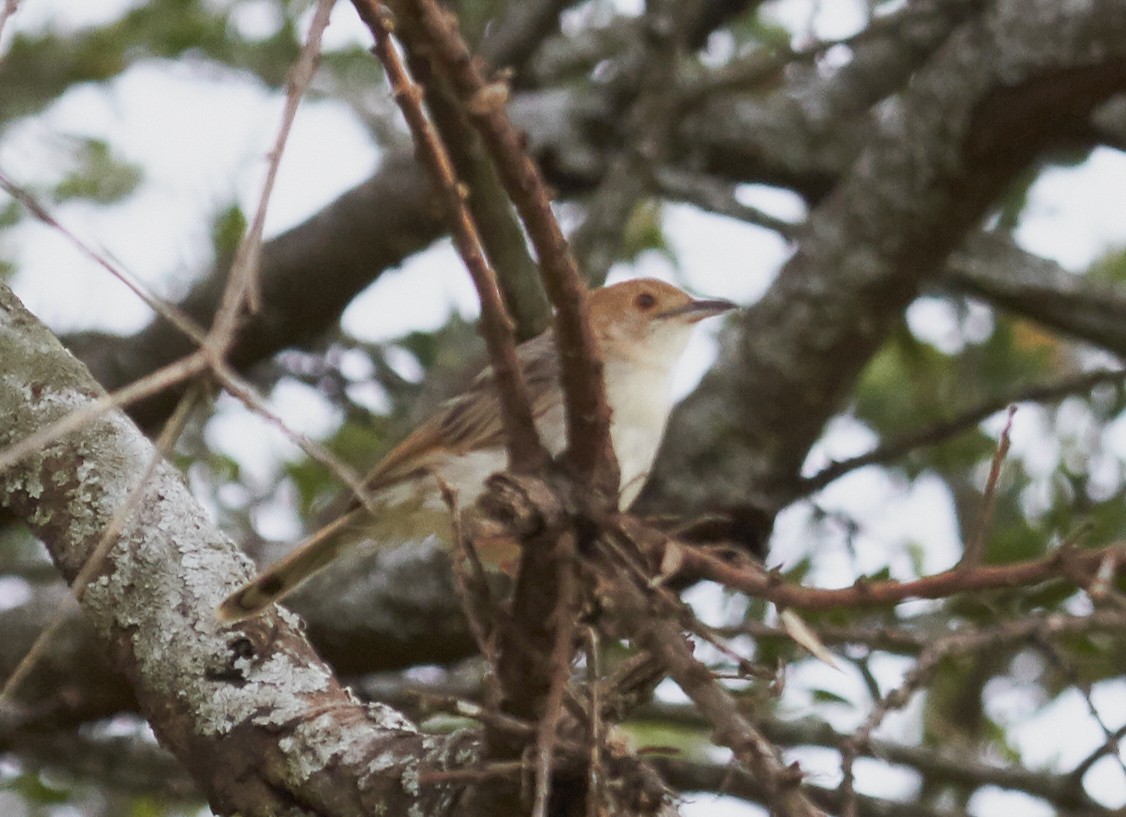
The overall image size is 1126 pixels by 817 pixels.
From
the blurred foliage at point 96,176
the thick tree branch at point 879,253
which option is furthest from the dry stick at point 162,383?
the blurred foliage at point 96,176

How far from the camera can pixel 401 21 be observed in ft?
5.93

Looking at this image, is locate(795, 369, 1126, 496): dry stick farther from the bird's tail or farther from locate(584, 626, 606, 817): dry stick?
locate(584, 626, 606, 817): dry stick

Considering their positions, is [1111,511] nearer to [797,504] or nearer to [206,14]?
[797,504]

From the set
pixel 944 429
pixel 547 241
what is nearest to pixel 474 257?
pixel 547 241

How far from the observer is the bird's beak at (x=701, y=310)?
459 cm

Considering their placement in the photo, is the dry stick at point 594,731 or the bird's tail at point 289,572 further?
the bird's tail at point 289,572

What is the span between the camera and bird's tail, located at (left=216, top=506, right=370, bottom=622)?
2855mm

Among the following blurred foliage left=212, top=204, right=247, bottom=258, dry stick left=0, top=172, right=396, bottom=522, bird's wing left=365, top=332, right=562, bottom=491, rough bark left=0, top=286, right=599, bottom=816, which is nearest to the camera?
dry stick left=0, top=172, right=396, bottom=522

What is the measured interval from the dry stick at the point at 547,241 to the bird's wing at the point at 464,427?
57.5 inches

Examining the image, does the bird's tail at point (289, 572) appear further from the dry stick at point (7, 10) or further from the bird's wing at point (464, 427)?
the dry stick at point (7, 10)

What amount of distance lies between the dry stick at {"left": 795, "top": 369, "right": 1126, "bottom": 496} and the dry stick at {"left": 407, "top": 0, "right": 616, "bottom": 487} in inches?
115

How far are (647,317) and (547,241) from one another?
8.56 feet

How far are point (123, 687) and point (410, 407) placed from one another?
4.88 feet

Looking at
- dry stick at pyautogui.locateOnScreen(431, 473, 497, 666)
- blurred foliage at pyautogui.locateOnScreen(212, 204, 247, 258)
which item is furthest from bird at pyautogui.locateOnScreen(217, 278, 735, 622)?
blurred foliage at pyautogui.locateOnScreen(212, 204, 247, 258)
